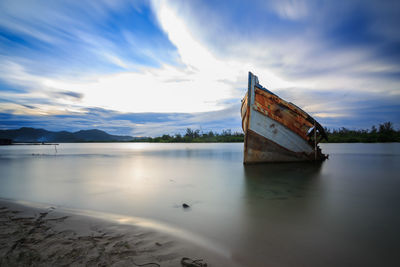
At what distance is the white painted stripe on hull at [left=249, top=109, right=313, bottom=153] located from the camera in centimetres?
1042

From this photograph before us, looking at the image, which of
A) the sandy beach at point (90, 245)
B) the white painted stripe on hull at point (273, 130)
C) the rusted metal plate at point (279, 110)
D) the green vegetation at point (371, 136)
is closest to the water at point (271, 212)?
the sandy beach at point (90, 245)

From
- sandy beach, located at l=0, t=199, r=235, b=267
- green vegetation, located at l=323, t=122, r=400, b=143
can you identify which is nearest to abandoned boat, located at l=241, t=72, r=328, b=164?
sandy beach, located at l=0, t=199, r=235, b=267

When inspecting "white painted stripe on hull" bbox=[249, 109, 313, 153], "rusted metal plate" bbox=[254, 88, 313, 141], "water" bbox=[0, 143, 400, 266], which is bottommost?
"water" bbox=[0, 143, 400, 266]

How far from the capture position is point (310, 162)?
1306 cm

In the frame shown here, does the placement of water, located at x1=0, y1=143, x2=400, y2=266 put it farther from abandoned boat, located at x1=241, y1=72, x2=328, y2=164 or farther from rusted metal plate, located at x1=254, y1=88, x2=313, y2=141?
rusted metal plate, located at x1=254, y1=88, x2=313, y2=141

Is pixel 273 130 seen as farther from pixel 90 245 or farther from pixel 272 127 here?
pixel 90 245

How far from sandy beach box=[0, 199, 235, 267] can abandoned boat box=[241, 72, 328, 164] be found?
8.37m

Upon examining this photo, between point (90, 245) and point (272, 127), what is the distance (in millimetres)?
9757

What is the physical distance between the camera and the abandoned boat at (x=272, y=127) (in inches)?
406

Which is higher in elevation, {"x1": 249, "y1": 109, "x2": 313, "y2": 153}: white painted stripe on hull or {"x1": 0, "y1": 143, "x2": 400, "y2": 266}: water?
{"x1": 249, "y1": 109, "x2": 313, "y2": 153}: white painted stripe on hull

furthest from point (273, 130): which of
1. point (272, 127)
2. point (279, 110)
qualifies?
point (279, 110)

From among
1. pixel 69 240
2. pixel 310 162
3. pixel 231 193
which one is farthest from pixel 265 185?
pixel 310 162

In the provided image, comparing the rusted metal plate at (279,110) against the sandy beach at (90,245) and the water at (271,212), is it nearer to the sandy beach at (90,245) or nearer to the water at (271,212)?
the water at (271,212)

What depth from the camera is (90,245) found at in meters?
2.49
